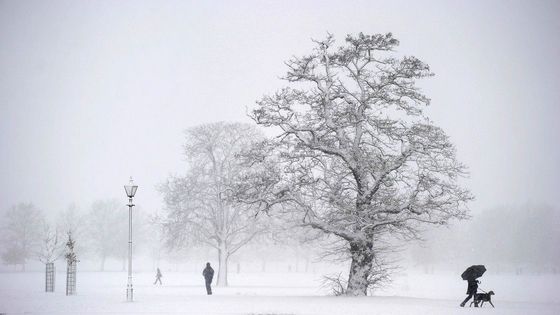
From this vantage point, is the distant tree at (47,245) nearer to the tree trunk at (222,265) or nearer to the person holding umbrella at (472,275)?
the tree trunk at (222,265)

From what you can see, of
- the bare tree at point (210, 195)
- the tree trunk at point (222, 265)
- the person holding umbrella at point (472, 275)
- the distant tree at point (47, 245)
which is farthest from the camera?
the tree trunk at point (222, 265)

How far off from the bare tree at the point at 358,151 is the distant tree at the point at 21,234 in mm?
80906

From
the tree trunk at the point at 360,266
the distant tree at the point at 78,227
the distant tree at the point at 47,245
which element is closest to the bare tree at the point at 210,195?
the distant tree at the point at 47,245

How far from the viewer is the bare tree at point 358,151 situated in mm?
29531

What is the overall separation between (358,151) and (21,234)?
87.0 m

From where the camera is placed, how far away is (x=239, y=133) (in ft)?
177

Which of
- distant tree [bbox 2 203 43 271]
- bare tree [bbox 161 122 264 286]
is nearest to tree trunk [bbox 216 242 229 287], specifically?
bare tree [bbox 161 122 264 286]

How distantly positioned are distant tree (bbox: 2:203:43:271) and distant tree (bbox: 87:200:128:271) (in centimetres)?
1068

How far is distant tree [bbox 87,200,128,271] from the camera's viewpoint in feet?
370

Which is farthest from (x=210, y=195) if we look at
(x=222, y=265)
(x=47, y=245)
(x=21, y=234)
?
(x=21, y=234)

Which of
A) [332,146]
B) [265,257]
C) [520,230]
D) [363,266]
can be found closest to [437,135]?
[332,146]

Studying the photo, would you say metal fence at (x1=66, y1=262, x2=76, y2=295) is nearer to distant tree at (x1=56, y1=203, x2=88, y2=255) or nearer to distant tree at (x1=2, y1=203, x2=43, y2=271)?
distant tree at (x1=2, y1=203, x2=43, y2=271)

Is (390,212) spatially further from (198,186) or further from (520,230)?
(520,230)

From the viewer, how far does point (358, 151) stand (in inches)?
1182
